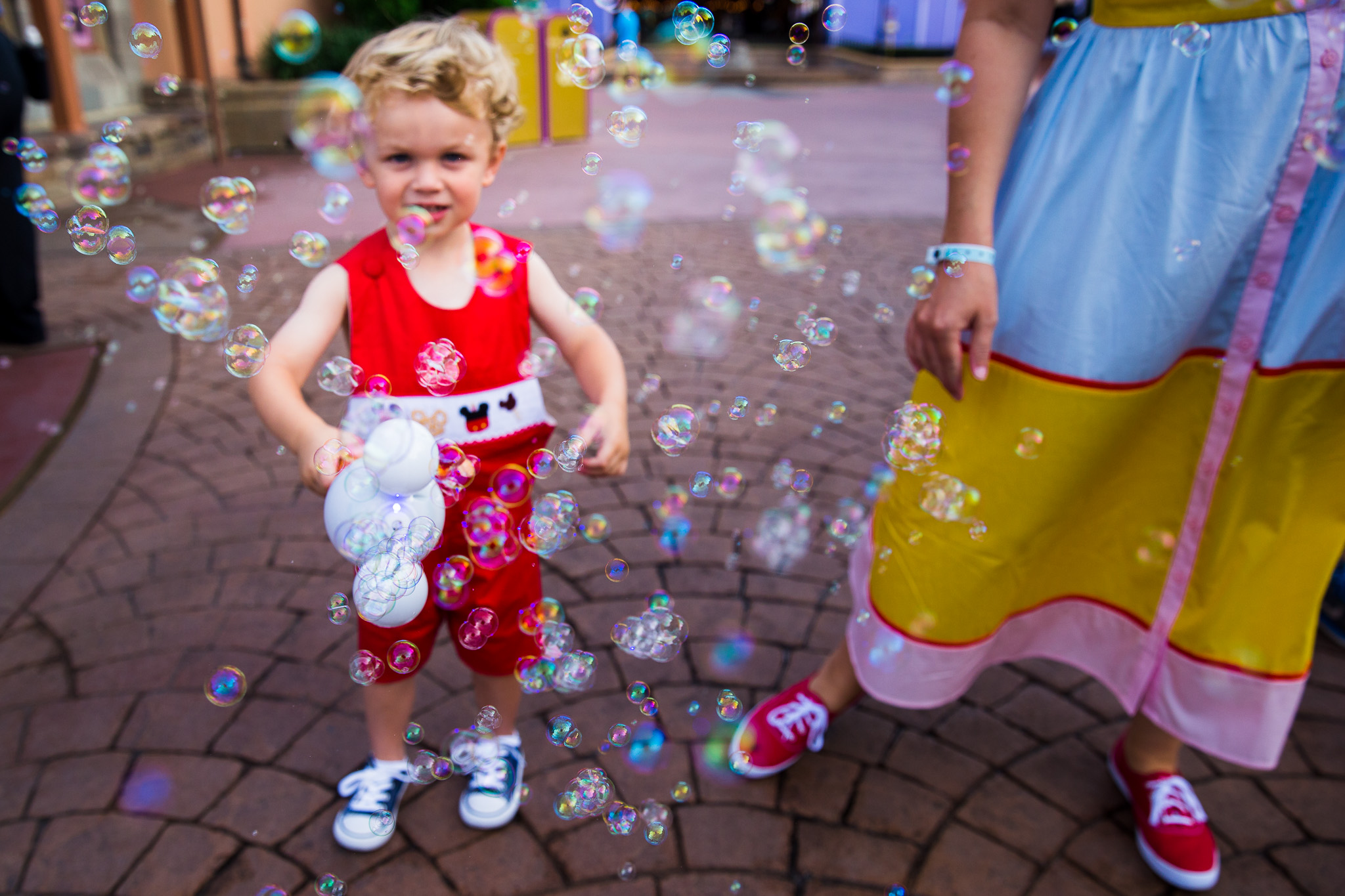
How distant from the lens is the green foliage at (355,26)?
36.0ft

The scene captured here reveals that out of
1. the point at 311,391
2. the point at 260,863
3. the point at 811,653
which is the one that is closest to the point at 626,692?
the point at 811,653

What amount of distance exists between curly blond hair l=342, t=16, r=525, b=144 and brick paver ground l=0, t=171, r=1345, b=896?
1.55m

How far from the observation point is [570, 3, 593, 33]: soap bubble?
2152 mm

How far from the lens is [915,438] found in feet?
6.23

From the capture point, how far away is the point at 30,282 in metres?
4.61

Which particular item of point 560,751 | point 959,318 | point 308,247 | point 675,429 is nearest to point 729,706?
point 560,751

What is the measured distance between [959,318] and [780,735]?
1146mm

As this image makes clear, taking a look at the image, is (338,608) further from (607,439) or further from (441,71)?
(441,71)

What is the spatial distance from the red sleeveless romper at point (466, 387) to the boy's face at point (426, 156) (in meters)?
0.15

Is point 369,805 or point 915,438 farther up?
point 915,438

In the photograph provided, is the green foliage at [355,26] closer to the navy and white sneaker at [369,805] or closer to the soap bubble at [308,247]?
the soap bubble at [308,247]

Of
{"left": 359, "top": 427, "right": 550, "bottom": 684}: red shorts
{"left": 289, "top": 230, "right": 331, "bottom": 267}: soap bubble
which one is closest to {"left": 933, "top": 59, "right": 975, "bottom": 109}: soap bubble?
{"left": 359, "top": 427, "right": 550, "bottom": 684}: red shorts

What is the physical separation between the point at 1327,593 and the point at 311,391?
423cm

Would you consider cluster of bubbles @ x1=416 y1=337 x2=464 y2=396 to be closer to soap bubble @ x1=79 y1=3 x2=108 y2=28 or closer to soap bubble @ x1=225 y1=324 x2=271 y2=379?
soap bubble @ x1=225 y1=324 x2=271 y2=379
